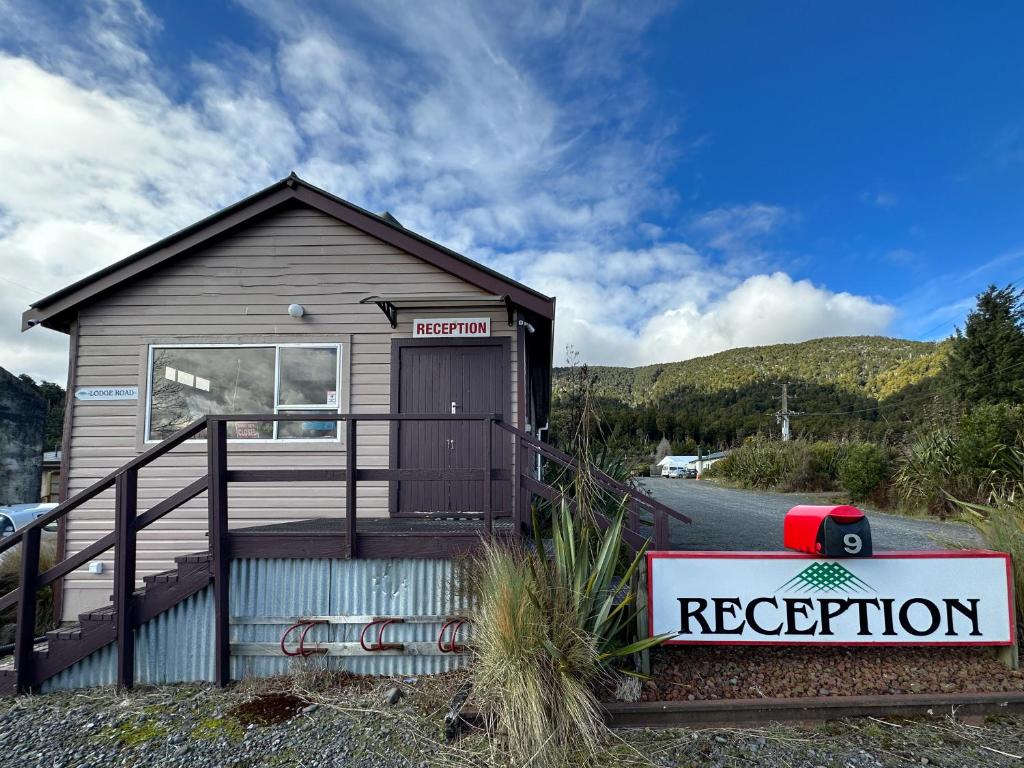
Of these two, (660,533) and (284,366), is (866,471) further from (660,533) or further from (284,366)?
(284,366)

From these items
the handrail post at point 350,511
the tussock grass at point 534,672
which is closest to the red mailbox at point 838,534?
the tussock grass at point 534,672

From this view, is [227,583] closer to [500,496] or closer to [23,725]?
[23,725]

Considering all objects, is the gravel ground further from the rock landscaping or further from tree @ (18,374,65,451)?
tree @ (18,374,65,451)

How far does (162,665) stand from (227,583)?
0.78 metres

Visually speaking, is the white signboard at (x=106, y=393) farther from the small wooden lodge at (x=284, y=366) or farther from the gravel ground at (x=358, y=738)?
the gravel ground at (x=358, y=738)

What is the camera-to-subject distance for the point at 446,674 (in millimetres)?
4164

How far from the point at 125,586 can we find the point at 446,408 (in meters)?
3.55

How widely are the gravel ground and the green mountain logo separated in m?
0.78

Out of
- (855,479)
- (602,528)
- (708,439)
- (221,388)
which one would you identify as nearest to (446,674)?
(602,528)

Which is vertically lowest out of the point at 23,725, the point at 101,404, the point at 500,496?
the point at 23,725

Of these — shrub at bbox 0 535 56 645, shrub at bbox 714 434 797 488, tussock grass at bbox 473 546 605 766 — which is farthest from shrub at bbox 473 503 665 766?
shrub at bbox 714 434 797 488

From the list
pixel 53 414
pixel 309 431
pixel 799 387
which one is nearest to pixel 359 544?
pixel 309 431

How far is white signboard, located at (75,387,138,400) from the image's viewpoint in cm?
679

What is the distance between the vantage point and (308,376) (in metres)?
6.81
